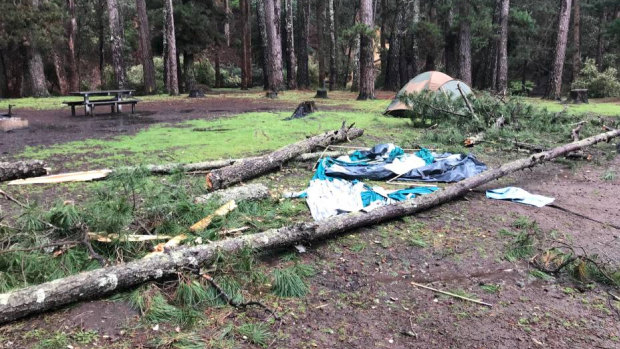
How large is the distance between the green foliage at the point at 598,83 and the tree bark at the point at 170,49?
65.7 ft

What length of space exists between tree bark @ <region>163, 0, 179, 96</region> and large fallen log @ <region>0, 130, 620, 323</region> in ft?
65.0

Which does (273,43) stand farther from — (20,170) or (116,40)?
(20,170)

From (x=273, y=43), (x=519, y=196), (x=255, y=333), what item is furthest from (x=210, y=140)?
(x=273, y=43)

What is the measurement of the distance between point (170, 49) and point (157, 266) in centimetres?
2102

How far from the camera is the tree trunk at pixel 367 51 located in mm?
19344

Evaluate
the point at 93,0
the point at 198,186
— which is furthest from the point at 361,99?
the point at 93,0

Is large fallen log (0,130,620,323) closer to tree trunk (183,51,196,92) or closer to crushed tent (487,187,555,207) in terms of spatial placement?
crushed tent (487,187,555,207)

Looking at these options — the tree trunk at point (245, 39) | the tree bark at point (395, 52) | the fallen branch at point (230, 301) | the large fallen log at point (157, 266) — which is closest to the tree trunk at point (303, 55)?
the tree trunk at point (245, 39)

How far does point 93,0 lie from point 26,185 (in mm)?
30644

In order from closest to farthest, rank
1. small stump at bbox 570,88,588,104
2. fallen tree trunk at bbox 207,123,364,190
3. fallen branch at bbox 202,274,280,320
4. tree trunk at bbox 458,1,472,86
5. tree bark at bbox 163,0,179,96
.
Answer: fallen branch at bbox 202,274,280,320
fallen tree trunk at bbox 207,123,364,190
small stump at bbox 570,88,588,104
tree trunk at bbox 458,1,472,86
tree bark at bbox 163,0,179,96

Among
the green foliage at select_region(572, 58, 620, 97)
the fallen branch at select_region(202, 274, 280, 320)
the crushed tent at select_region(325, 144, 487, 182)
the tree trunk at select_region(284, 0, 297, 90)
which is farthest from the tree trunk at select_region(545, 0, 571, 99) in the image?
the fallen branch at select_region(202, 274, 280, 320)

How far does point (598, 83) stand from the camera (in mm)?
23297

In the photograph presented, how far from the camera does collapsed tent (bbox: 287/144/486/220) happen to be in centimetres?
556

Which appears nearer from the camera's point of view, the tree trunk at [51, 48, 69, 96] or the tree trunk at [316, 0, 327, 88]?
the tree trunk at [51, 48, 69, 96]
